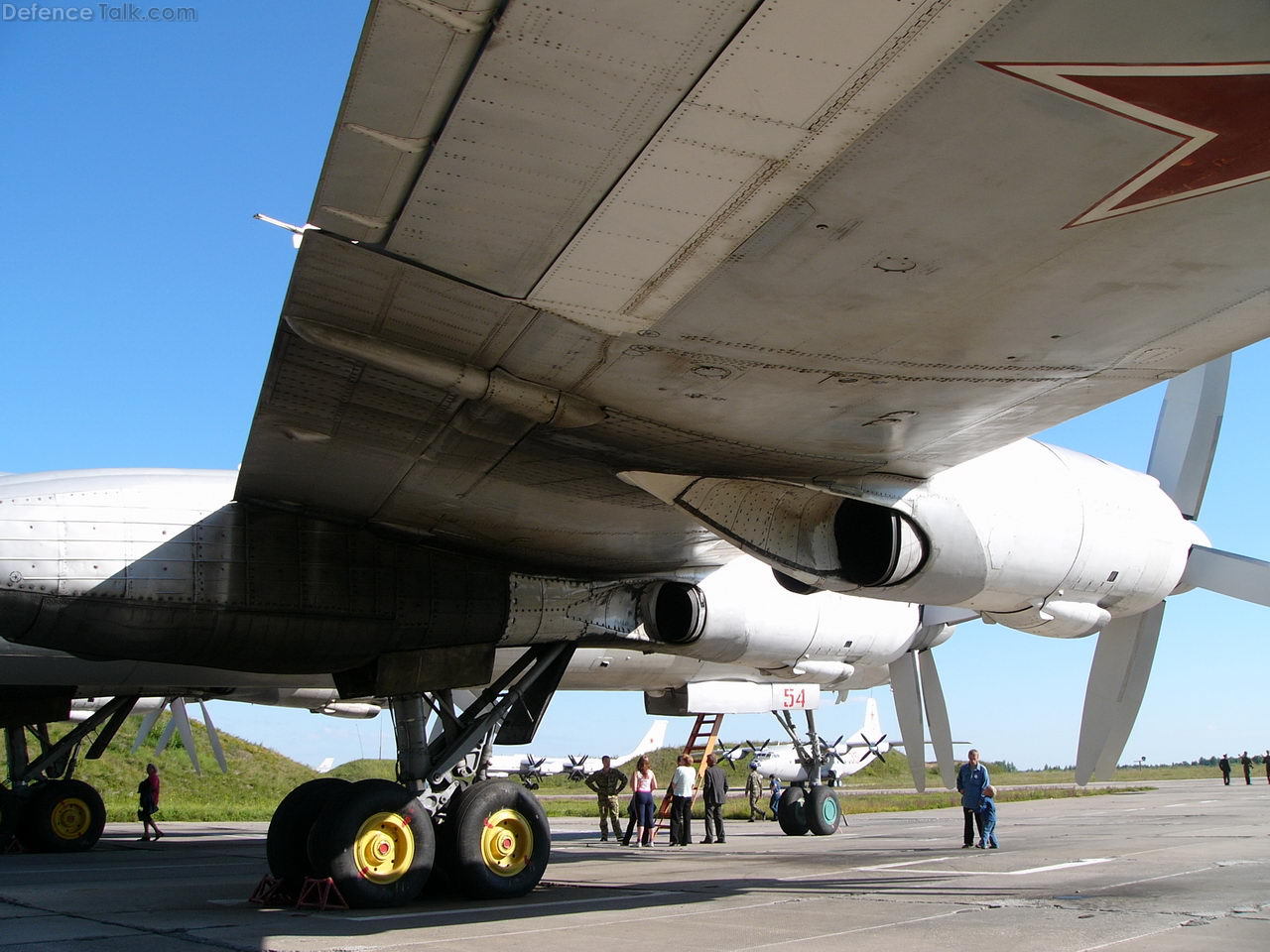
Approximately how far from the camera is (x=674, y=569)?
10.3 meters

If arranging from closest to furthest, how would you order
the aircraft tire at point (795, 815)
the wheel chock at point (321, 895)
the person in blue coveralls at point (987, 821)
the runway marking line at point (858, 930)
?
the runway marking line at point (858, 930) < the wheel chock at point (321, 895) < the person in blue coveralls at point (987, 821) < the aircraft tire at point (795, 815)

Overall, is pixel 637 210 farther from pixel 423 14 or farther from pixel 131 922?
pixel 131 922

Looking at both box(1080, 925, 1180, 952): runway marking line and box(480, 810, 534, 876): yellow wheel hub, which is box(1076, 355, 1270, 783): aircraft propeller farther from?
box(480, 810, 534, 876): yellow wheel hub

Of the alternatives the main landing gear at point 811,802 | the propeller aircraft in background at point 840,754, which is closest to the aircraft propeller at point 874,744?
the propeller aircraft in background at point 840,754

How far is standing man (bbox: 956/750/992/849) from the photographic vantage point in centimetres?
1283

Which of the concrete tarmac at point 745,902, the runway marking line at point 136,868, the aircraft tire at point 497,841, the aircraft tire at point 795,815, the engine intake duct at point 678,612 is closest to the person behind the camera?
the concrete tarmac at point 745,902

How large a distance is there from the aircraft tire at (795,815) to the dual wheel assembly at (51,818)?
33.1ft

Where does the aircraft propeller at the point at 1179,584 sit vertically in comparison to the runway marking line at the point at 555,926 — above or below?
above

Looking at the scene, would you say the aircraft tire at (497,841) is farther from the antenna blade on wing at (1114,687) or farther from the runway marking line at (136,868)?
the runway marking line at (136,868)

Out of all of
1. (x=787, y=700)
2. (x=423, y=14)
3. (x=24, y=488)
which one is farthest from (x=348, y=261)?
(x=787, y=700)

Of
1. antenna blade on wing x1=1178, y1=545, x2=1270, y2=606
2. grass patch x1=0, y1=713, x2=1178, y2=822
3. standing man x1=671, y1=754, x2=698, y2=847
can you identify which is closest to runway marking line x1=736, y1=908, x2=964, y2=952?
antenna blade on wing x1=1178, y1=545, x2=1270, y2=606

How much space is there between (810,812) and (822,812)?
Result: 18 centimetres

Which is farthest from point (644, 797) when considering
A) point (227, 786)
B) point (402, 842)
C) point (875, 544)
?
point (227, 786)

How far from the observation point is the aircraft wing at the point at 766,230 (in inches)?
124
